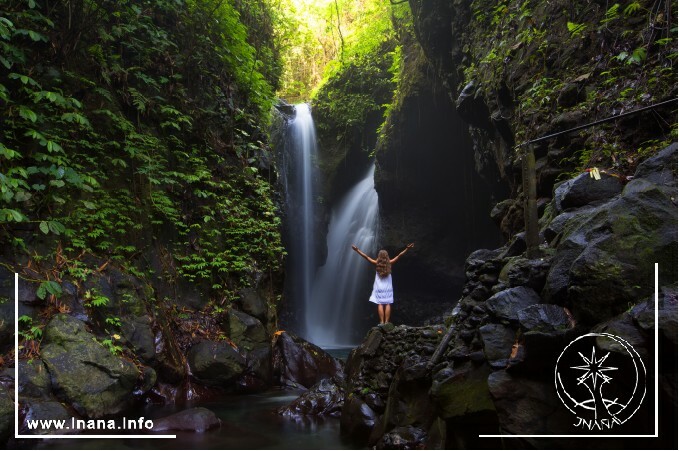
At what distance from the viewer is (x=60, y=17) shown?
7168 mm

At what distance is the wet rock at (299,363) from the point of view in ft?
28.2

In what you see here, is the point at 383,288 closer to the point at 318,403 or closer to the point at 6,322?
the point at 318,403

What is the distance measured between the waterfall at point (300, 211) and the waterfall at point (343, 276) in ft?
2.67

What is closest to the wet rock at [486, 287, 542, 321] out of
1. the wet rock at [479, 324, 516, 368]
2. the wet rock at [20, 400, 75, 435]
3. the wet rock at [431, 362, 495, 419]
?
the wet rock at [479, 324, 516, 368]

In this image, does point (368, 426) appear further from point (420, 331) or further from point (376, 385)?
point (420, 331)

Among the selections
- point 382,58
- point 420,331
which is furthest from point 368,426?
point 382,58

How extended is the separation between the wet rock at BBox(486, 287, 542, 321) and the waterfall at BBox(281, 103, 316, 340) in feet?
39.0

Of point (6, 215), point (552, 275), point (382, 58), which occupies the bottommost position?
point (552, 275)

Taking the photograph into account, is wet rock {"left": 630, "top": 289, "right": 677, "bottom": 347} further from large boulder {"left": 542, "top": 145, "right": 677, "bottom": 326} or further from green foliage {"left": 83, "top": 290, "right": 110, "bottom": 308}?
green foliage {"left": 83, "top": 290, "right": 110, "bottom": 308}

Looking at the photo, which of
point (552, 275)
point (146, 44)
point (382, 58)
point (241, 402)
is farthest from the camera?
point (382, 58)

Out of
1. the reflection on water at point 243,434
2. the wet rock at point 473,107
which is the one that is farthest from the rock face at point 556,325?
the wet rock at point 473,107

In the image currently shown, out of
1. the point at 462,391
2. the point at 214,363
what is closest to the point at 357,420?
the point at 462,391

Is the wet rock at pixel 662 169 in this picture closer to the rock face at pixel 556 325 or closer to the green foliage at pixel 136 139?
the rock face at pixel 556 325

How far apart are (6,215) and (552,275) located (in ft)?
20.3
